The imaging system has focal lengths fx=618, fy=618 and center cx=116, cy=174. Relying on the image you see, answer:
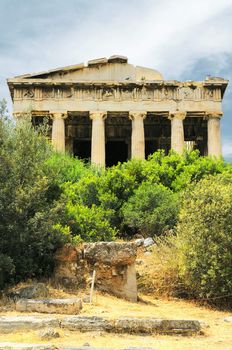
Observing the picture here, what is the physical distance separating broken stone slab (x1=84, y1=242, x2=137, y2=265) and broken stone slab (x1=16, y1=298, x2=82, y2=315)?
Result: 220 centimetres

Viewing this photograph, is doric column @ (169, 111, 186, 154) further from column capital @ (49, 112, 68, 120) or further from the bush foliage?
the bush foliage

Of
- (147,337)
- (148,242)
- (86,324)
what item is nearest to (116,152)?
(148,242)

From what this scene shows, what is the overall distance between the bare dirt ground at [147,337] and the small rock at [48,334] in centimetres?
7

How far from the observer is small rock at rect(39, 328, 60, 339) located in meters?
9.41

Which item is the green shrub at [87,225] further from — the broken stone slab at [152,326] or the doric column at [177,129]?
the doric column at [177,129]

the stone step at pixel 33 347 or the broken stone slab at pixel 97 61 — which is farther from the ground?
the broken stone slab at pixel 97 61

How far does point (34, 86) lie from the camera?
104 ft

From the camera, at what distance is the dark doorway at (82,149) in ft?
122

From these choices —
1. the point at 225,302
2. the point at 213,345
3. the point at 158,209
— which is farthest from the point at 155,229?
the point at 213,345

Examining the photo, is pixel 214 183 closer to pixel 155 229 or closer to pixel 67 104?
pixel 155 229

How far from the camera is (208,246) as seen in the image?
1408 cm

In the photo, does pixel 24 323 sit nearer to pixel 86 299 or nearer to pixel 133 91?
pixel 86 299

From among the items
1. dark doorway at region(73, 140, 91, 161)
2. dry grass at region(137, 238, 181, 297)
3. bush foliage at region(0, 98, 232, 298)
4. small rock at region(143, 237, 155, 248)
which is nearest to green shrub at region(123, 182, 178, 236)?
small rock at region(143, 237, 155, 248)

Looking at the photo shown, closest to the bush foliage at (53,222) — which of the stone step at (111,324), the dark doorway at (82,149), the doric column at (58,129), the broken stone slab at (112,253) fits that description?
the broken stone slab at (112,253)
